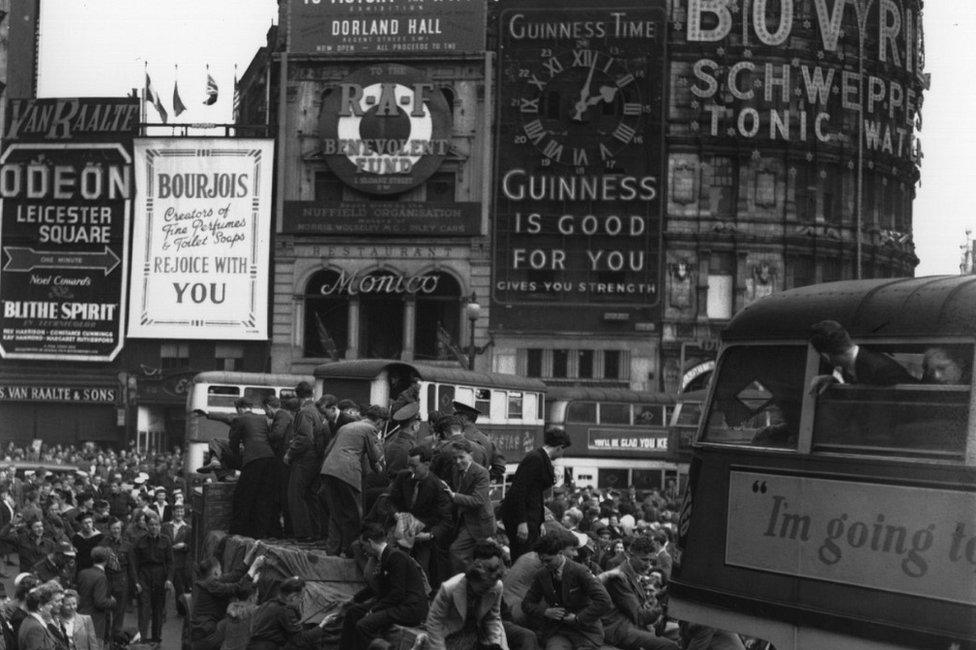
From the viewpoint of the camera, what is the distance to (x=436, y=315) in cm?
6575

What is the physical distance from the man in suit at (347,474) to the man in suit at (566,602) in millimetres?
4507

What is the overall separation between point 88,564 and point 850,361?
1178cm

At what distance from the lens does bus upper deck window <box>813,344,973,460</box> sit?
1080 cm

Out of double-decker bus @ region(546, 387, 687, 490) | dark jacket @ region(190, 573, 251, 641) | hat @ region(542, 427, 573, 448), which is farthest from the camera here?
double-decker bus @ region(546, 387, 687, 490)

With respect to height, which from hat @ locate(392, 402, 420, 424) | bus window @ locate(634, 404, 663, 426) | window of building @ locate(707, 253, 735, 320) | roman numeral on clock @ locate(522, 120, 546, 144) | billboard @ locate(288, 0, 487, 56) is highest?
billboard @ locate(288, 0, 487, 56)

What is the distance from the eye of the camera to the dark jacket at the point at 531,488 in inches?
631

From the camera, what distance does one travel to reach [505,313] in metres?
64.4

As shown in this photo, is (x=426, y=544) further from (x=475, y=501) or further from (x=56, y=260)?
(x=56, y=260)

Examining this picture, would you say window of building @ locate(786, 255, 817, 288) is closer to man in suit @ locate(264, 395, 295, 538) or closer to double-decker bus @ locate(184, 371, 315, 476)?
double-decker bus @ locate(184, 371, 315, 476)

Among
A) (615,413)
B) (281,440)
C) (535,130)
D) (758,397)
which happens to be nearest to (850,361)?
(758,397)

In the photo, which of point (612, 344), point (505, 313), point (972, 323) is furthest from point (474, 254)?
point (972, 323)

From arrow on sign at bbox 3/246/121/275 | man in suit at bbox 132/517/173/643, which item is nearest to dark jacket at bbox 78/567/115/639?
man in suit at bbox 132/517/173/643

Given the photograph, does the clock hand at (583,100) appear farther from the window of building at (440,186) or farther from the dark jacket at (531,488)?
the dark jacket at (531,488)

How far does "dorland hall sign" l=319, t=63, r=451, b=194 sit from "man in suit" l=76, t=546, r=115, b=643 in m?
46.2
